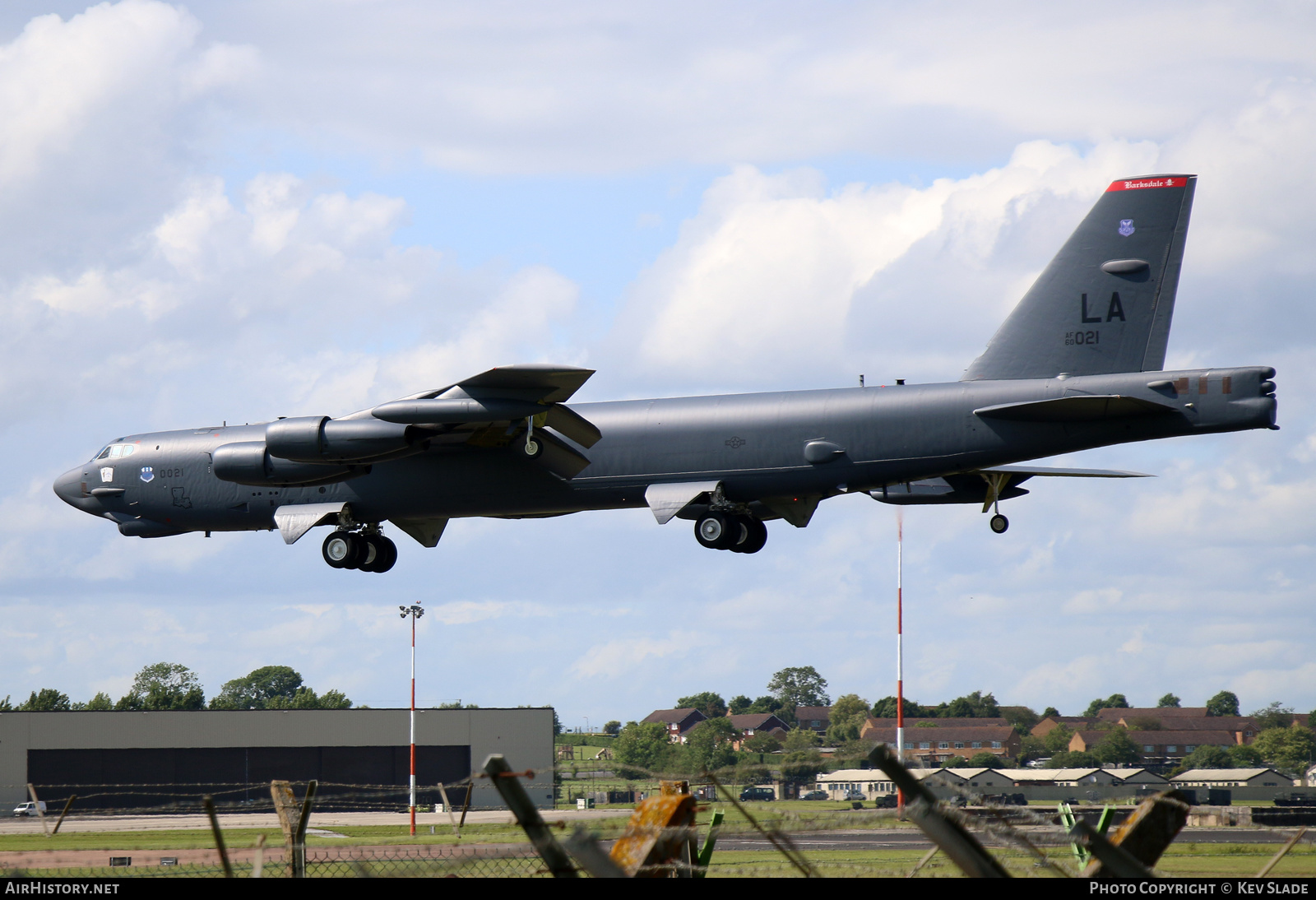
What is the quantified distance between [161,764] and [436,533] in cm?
3664

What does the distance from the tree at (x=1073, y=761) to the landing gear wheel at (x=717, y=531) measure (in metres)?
56.9

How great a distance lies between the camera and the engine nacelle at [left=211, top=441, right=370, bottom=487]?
28312mm

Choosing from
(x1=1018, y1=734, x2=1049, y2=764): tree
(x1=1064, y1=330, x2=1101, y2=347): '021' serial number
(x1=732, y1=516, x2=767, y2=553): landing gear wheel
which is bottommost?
(x1=1018, y1=734, x2=1049, y2=764): tree

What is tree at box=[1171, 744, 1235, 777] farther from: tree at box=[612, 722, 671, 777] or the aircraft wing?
the aircraft wing

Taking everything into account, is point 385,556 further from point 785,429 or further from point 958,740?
point 958,740

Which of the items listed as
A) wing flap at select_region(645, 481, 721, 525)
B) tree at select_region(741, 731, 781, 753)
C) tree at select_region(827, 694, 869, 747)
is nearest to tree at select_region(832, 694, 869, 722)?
tree at select_region(827, 694, 869, 747)

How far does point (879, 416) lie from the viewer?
85.7ft

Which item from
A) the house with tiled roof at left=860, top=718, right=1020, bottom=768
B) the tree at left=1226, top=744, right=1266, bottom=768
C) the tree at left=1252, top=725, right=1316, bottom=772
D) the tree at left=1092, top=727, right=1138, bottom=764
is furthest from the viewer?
the house with tiled roof at left=860, top=718, right=1020, bottom=768

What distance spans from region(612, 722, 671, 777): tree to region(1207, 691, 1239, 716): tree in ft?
268

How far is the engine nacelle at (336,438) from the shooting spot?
2678cm

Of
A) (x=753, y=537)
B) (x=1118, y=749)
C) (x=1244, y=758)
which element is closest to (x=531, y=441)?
(x=753, y=537)

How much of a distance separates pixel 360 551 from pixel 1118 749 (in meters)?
64.8

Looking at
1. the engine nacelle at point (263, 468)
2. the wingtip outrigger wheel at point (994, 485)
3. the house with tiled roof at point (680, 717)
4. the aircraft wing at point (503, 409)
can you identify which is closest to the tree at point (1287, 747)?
the house with tiled roof at point (680, 717)

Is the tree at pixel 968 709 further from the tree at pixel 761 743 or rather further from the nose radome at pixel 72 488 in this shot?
the nose radome at pixel 72 488
